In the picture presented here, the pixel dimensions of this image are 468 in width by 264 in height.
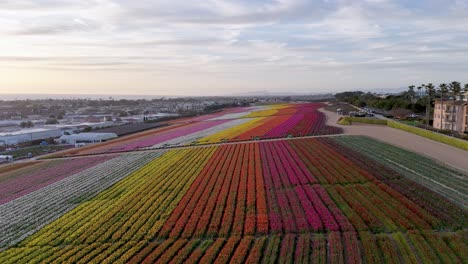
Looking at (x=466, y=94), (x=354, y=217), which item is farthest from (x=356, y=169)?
(x=466, y=94)

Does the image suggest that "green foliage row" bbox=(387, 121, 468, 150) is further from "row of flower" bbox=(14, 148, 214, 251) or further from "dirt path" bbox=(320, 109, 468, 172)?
"row of flower" bbox=(14, 148, 214, 251)

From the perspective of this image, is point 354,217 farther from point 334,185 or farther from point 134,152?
point 134,152

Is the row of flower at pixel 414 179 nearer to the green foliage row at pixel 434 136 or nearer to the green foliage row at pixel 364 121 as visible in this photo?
the green foliage row at pixel 434 136

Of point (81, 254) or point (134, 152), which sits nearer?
point (81, 254)

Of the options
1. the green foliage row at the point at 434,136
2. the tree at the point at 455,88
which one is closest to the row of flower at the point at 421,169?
the green foliage row at the point at 434,136

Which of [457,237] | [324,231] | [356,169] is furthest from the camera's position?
[356,169]

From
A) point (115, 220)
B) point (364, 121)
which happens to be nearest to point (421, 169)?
point (115, 220)

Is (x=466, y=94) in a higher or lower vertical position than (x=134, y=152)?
higher

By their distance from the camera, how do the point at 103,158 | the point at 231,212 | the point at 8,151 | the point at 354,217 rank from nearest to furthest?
1. the point at 354,217
2. the point at 231,212
3. the point at 103,158
4. the point at 8,151

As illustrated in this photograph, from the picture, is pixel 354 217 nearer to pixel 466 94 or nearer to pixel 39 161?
pixel 39 161
